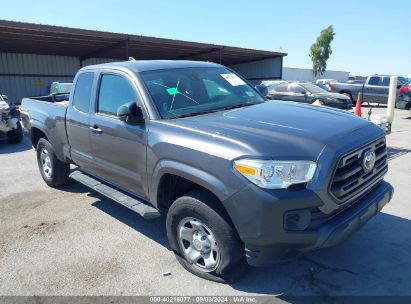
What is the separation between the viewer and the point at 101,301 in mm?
3031

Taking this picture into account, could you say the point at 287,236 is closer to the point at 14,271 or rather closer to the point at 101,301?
the point at 101,301

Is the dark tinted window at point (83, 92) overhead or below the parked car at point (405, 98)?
overhead

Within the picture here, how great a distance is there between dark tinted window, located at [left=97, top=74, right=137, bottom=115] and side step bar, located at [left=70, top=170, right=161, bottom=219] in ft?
3.01

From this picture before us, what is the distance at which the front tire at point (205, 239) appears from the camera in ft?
9.55

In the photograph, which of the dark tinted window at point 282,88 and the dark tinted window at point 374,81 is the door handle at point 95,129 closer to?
the dark tinted window at point 282,88

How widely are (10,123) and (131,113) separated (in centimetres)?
838

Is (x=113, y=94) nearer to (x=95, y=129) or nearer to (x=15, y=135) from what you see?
(x=95, y=129)

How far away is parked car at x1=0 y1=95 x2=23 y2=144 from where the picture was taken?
400 inches

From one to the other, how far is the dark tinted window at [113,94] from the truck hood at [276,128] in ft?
2.78

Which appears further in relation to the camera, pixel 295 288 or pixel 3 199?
pixel 3 199

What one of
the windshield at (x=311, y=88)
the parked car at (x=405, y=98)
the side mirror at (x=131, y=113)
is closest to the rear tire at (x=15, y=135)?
the side mirror at (x=131, y=113)

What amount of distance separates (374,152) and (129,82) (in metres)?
2.52

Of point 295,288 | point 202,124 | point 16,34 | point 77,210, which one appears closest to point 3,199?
point 77,210

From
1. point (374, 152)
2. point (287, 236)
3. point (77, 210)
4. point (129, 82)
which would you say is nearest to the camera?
point (287, 236)
